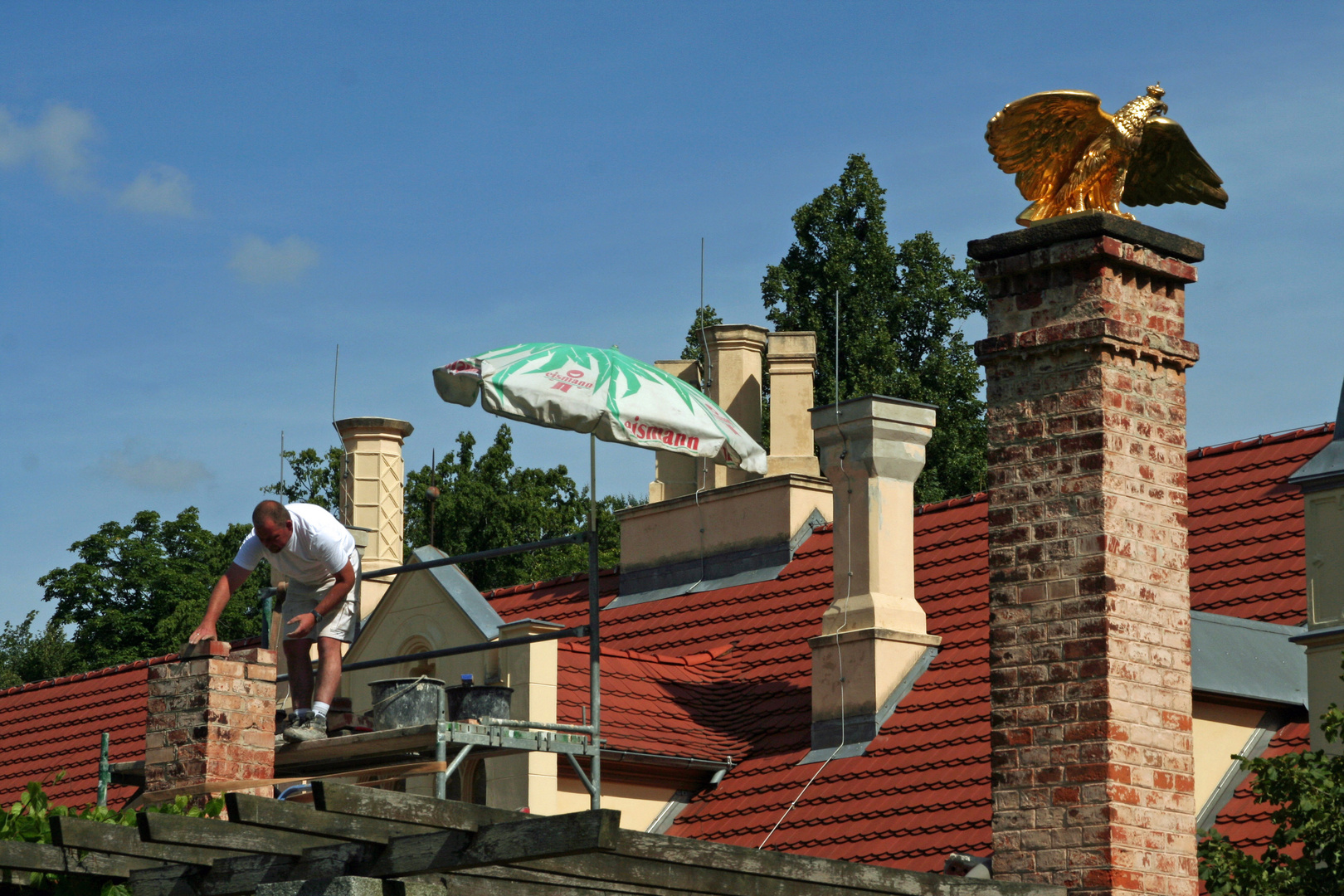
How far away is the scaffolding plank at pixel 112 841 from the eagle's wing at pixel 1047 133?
4.83 metres

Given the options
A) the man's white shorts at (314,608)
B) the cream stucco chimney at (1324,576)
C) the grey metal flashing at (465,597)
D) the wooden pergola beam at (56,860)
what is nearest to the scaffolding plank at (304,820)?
the wooden pergola beam at (56,860)

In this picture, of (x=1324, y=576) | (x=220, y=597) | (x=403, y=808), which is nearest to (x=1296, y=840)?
(x=1324, y=576)

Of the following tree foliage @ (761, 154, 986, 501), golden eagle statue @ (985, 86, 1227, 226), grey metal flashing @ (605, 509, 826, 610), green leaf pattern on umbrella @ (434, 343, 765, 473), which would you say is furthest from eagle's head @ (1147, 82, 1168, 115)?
tree foliage @ (761, 154, 986, 501)

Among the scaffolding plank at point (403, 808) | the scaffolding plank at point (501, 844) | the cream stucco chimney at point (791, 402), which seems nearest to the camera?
the scaffolding plank at point (501, 844)

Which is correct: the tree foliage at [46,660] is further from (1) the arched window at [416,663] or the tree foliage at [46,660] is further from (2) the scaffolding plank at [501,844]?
(2) the scaffolding plank at [501,844]

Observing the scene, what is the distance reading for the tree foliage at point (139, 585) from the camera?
37.4 meters

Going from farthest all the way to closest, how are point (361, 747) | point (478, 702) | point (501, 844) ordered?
point (478, 702), point (361, 747), point (501, 844)

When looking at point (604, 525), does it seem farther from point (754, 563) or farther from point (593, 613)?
point (593, 613)

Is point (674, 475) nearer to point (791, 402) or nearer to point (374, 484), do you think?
point (791, 402)

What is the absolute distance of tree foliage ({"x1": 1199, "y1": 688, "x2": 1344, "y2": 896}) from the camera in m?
9.35

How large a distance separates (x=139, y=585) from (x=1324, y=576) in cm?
3006

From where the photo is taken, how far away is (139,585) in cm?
3847

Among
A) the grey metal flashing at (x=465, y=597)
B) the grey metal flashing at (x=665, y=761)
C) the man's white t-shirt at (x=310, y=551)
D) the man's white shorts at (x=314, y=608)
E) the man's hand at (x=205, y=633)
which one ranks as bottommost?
the grey metal flashing at (x=665, y=761)

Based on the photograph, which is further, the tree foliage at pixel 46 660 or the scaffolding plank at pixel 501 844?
the tree foliage at pixel 46 660
